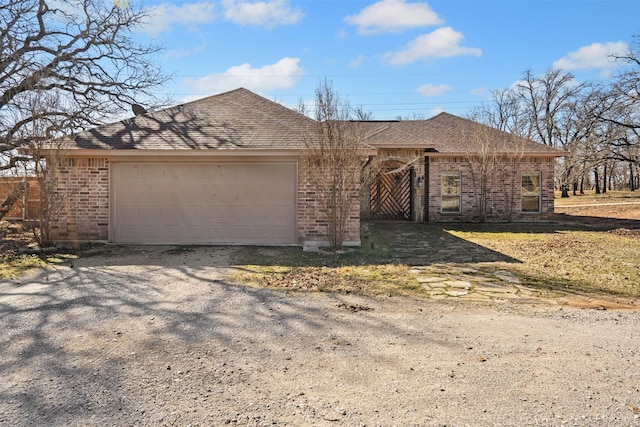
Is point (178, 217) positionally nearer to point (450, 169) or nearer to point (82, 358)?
point (82, 358)

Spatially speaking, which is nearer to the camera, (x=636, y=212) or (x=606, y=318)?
(x=606, y=318)

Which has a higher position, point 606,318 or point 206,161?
point 206,161

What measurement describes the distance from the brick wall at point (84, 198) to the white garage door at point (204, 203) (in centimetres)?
23

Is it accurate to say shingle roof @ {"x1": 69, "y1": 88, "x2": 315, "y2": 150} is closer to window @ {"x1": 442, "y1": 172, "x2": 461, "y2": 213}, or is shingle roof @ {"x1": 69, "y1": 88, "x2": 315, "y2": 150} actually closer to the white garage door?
the white garage door

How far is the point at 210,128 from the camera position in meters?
10.4

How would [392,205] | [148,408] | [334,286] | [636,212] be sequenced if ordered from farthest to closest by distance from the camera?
[636,212] < [392,205] < [334,286] < [148,408]

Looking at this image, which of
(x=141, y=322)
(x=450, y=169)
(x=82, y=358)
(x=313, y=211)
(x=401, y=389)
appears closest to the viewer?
(x=401, y=389)

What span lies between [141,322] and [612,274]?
701 centimetres

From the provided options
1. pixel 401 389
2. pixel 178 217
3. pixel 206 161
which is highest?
pixel 206 161

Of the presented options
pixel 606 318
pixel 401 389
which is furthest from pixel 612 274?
pixel 401 389

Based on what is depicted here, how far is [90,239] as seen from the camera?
9.80m

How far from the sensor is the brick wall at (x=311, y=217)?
30.6 ft

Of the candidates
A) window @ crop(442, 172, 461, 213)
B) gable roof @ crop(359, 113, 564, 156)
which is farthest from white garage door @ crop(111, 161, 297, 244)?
window @ crop(442, 172, 461, 213)

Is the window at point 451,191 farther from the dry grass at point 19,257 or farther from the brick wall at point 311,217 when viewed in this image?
the dry grass at point 19,257
